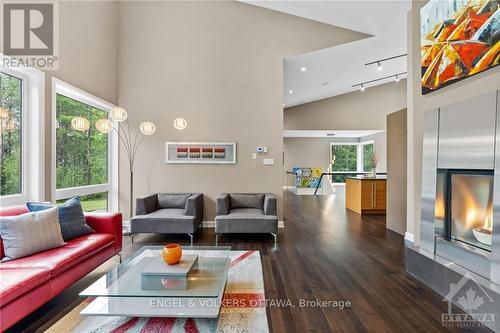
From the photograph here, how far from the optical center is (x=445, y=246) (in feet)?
8.69

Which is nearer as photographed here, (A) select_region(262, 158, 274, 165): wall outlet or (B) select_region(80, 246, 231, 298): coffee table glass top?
(B) select_region(80, 246, 231, 298): coffee table glass top

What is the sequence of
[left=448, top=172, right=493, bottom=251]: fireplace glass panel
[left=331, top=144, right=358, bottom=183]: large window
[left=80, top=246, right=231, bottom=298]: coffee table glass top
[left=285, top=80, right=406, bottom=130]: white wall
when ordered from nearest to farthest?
[left=80, top=246, right=231, bottom=298]: coffee table glass top < [left=448, top=172, right=493, bottom=251]: fireplace glass panel < [left=285, top=80, right=406, bottom=130]: white wall < [left=331, top=144, right=358, bottom=183]: large window

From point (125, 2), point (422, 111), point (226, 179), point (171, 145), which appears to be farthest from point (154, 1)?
point (422, 111)

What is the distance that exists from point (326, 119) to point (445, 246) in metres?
8.11

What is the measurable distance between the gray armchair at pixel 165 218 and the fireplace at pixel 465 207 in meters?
3.33

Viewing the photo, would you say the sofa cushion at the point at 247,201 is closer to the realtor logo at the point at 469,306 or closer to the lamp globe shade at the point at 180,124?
the lamp globe shade at the point at 180,124

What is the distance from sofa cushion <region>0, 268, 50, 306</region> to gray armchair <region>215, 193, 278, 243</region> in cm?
247

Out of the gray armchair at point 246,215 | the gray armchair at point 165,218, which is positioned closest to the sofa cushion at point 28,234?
the gray armchair at point 165,218

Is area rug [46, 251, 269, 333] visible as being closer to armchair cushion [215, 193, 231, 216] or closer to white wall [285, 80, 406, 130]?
armchair cushion [215, 193, 231, 216]

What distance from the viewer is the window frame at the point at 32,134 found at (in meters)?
3.19

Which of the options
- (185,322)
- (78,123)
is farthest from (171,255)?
(78,123)

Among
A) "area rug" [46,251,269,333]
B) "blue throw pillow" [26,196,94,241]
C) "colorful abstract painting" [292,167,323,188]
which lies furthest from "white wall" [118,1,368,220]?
"colorful abstract painting" [292,167,323,188]

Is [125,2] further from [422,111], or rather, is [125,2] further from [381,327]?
[381,327]

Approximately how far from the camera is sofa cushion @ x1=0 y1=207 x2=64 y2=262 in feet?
7.33
